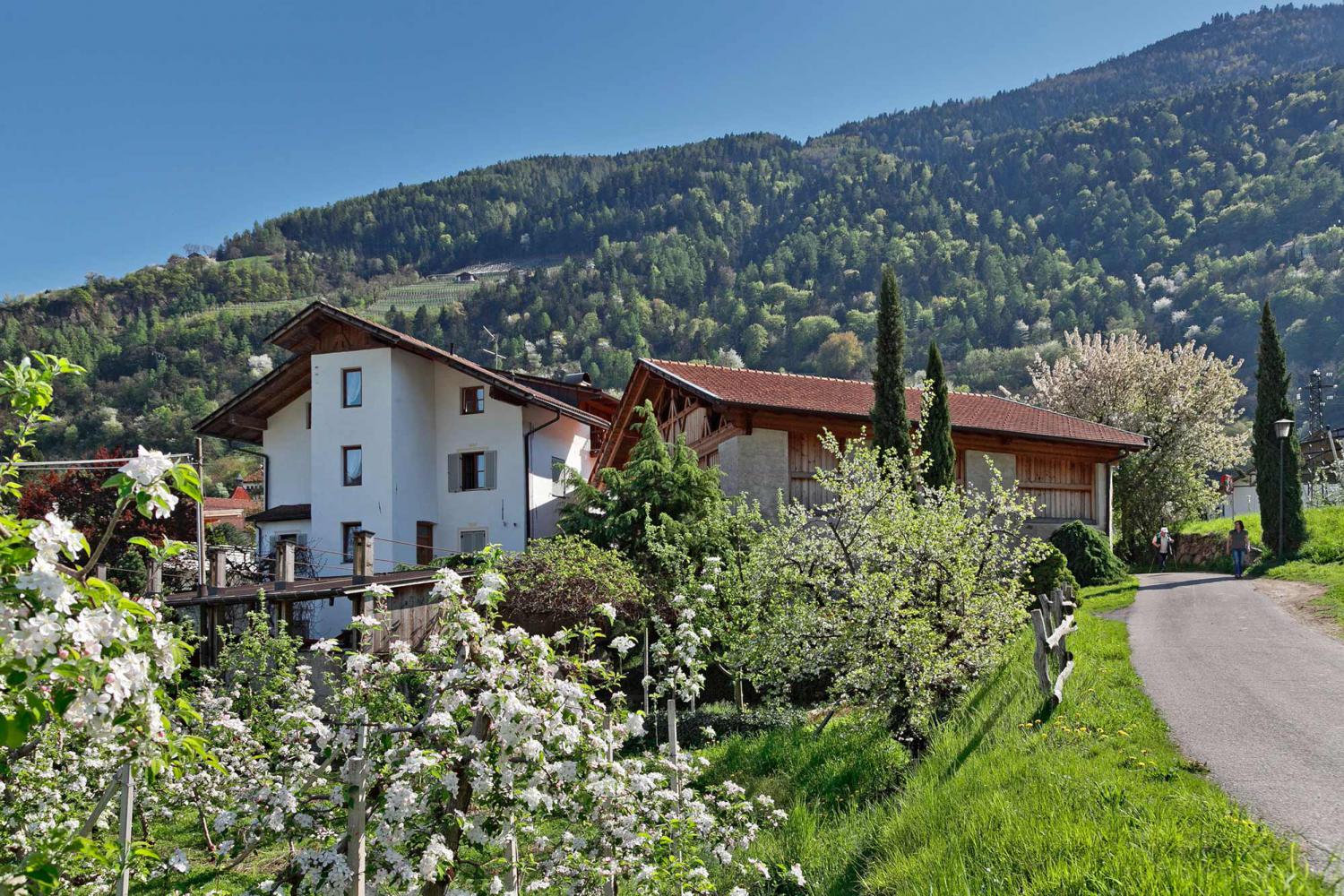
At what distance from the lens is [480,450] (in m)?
34.8

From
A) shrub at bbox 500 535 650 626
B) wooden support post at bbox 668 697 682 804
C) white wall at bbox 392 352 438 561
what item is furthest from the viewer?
white wall at bbox 392 352 438 561

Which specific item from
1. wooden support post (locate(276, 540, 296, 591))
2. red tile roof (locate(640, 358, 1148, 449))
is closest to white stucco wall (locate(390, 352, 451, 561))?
wooden support post (locate(276, 540, 296, 591))

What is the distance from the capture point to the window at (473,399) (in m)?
35.0

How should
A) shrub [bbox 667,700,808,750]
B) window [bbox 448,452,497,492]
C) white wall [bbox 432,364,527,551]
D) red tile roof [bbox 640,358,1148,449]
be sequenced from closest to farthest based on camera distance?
shrub [bbox 667,700,808,750] → red tile roof [bbox 640,358,1148,449] → white wall [bbox 432,364,527,551] → window [bbox 448,452,497,492]

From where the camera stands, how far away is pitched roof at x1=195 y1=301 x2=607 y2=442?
33344mm

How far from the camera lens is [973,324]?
115188 millimetres

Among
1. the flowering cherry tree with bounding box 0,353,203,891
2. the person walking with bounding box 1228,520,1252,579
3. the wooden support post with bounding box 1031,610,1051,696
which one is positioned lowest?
the wooden support post with bounding box 1031,610,1051,696

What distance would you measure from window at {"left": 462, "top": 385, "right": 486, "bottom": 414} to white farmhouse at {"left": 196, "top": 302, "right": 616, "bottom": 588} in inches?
1.7

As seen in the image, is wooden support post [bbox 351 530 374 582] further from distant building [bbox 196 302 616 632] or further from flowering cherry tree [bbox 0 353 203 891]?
flowering cherry tree [bbox 0 353 203 891]

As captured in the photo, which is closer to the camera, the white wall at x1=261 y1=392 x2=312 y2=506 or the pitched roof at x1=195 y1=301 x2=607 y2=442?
the pitched roof at x1=195 y1=301 x2=607 y2=442

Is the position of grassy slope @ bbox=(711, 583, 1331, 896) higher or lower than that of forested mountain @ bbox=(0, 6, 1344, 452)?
lower

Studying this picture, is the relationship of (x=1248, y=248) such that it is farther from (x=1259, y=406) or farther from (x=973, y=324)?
(x=1259, y=406)

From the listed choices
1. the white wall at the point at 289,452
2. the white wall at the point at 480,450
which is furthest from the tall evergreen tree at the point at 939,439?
the white wall at the point at 289,452

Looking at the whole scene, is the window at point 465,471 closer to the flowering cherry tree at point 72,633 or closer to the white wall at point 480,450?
the white wall at point 480,450
